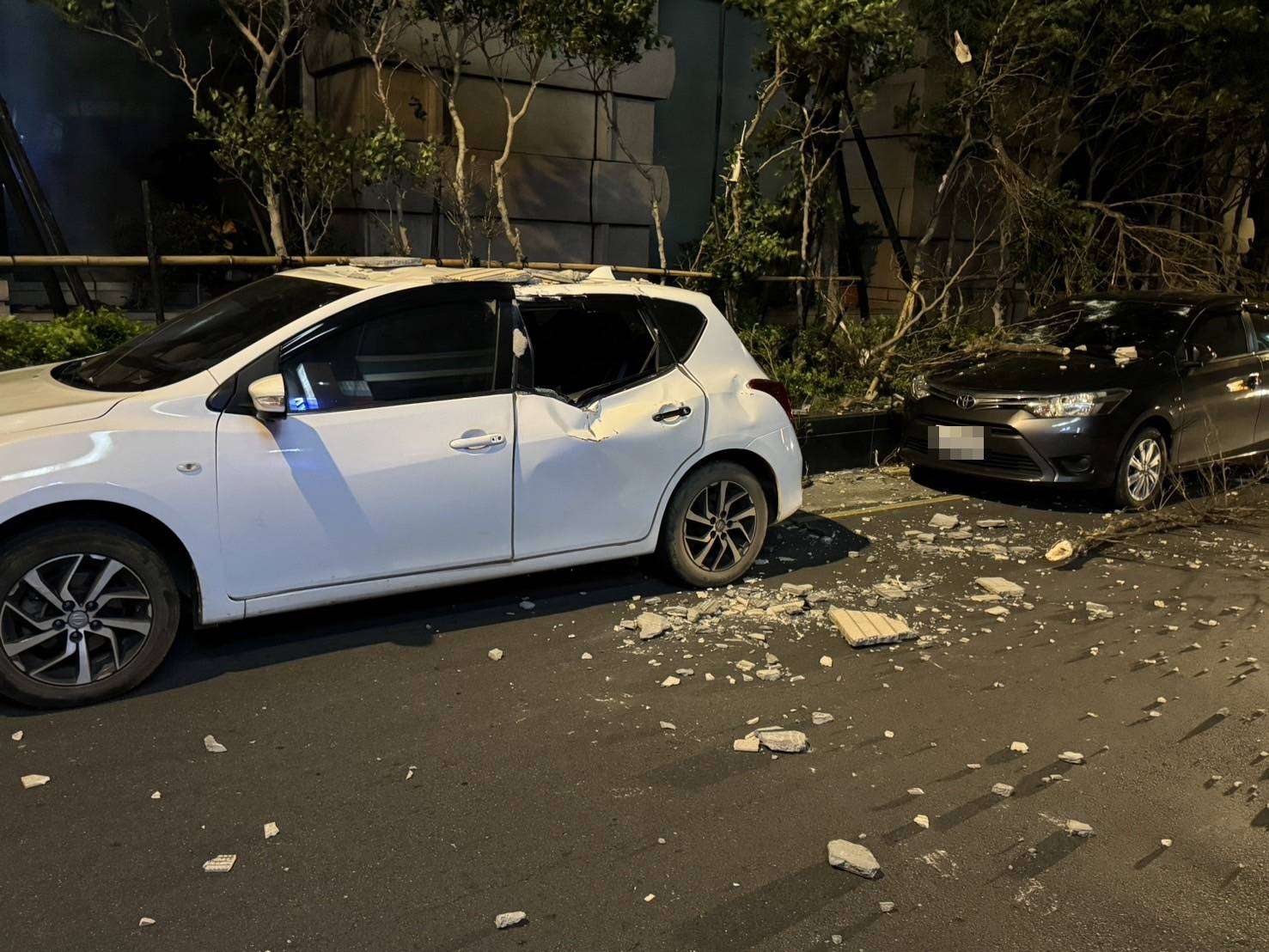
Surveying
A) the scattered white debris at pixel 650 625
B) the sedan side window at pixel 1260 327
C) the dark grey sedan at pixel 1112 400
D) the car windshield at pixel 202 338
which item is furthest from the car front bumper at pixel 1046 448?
the car windshield at pixel 202 338

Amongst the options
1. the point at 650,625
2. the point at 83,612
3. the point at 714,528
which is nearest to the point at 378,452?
the point at 83,612

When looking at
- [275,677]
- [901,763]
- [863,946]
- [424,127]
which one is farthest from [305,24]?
[863,946]

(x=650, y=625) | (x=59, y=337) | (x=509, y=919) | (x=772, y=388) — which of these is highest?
(x=59, y=337)

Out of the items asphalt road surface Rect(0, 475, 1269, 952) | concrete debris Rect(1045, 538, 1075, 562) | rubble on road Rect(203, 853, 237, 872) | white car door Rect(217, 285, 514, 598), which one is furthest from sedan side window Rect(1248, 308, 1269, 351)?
rubble on road Rect(203, 853, 237, 872)

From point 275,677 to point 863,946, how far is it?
9.56ft

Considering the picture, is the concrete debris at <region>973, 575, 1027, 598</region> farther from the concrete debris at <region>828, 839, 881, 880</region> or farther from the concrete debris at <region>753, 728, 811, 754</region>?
the concrete debris at <region>828, 839, 881, 880</region>

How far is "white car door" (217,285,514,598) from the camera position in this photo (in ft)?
16.3

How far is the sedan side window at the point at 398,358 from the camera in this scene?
5176 mm

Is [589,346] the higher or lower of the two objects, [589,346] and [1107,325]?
the lower

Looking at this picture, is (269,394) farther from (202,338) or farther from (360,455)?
(202,338)

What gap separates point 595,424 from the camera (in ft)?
19.5

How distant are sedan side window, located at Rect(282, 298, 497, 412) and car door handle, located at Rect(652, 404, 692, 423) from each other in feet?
3.22

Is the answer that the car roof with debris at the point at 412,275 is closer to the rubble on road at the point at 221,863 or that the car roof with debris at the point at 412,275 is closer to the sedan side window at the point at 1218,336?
the rubble on road at the point at 221,863

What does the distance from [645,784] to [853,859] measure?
858 mm
